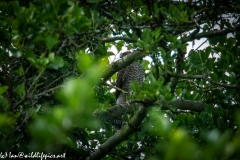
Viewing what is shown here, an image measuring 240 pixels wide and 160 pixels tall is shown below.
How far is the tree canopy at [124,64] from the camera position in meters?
1.10

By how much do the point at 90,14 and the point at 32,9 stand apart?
490mm

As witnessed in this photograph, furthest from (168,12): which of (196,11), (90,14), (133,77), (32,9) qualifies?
(133,77)

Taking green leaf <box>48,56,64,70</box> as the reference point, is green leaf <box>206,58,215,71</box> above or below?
above

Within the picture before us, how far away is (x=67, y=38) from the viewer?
218 centimetres

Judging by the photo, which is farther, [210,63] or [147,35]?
[210,63]

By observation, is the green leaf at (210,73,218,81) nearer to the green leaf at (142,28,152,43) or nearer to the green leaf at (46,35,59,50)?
the green leaf at (142,28,152,43)

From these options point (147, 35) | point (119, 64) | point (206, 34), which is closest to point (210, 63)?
point (206, 34)

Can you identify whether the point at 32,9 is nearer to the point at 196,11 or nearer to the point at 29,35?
the point at 29,35

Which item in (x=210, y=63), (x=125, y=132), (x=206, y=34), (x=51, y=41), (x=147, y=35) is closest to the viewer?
(x=51, y=41)

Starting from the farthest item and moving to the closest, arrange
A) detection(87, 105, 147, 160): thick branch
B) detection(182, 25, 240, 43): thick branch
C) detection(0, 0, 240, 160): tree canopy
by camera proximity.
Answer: detection(87, 105, 147, 160): thick branch < detection(182, 25, 240, 43): thick branch < detection(0, 0, 240, 160): tree canopy

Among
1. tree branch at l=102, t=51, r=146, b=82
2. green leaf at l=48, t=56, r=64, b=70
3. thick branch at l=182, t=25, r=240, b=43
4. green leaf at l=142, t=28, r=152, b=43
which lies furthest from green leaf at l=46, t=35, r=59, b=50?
tree branch at l=102, t=51, r=146, b=82

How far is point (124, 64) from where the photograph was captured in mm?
3725

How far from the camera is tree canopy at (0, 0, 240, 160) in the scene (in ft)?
3.61

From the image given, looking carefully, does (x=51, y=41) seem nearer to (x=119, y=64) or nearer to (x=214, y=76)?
(x=214, y=76)
